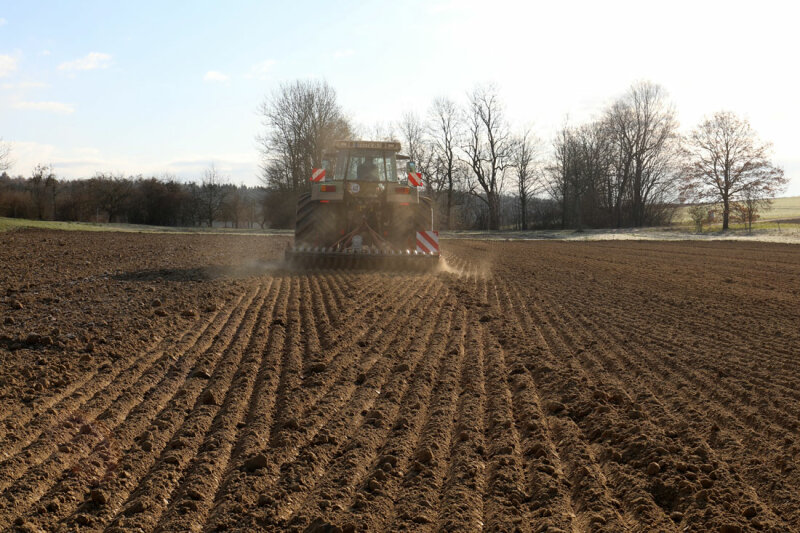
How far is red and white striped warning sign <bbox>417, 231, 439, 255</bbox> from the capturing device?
1298 centimetres

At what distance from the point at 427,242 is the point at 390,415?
905 centimetres

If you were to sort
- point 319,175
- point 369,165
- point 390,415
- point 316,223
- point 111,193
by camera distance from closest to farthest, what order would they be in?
point 390,415 → point 316,223 → point 319,175 → point 369,165 → point 111,193

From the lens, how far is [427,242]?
13023mm

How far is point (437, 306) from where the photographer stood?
8297 mm

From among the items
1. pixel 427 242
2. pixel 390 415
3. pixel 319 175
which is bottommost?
pixel 390 415

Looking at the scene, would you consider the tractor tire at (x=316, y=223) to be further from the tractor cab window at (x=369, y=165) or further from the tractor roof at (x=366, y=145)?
the tractor roof at (x=366, y=145)

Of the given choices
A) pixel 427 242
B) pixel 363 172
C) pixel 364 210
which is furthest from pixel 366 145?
pixel 427 242

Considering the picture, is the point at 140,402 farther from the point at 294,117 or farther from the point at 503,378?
the point at 294,117

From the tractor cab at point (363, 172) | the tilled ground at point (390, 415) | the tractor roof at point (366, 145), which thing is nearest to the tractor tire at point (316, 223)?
the tractor cab at point (363, 172)

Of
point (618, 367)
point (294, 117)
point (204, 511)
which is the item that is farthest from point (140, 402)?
point (294, 117)

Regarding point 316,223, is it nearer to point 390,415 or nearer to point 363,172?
point 363,172

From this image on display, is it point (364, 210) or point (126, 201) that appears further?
point (126, 201)

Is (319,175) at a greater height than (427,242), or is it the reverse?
(319,175)

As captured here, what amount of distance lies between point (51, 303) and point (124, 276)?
2839 millimetres
